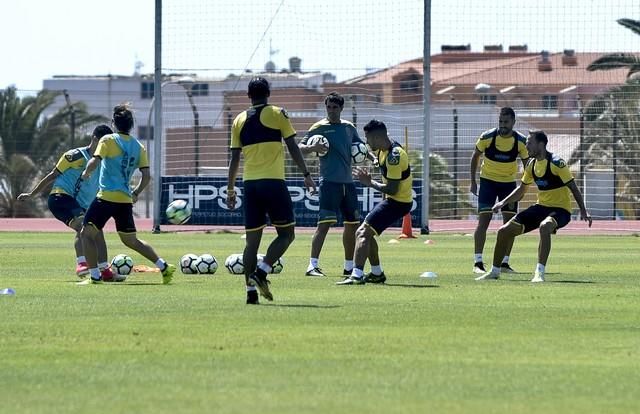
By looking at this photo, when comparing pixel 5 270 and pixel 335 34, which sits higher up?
pixel 335 34

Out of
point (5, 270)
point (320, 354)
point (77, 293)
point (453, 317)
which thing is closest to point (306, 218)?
point (5, 270)

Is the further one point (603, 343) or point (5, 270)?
point (5, 270)

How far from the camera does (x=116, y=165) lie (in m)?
16.8

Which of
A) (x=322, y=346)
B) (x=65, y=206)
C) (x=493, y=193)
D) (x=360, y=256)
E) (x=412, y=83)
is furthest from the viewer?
(x=412, y=83)

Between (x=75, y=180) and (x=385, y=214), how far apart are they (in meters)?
4.74

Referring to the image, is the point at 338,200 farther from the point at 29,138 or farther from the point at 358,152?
the point at 29,138

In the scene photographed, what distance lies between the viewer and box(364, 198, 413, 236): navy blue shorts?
1698cm

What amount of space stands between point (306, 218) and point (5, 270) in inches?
654

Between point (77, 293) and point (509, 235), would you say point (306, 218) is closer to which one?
point (509, 235)

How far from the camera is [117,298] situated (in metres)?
14.5

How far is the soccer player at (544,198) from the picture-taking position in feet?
57.5

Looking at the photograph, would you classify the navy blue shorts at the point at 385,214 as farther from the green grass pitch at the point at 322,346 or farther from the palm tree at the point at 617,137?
the palm tree at the point at 617,137

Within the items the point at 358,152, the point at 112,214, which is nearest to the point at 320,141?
the point at 358,152

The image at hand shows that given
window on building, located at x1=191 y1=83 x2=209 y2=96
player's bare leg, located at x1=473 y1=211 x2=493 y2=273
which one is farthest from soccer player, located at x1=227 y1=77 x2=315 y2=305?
window on building, located at x1=191 y1=83 x2=209 y2=96
